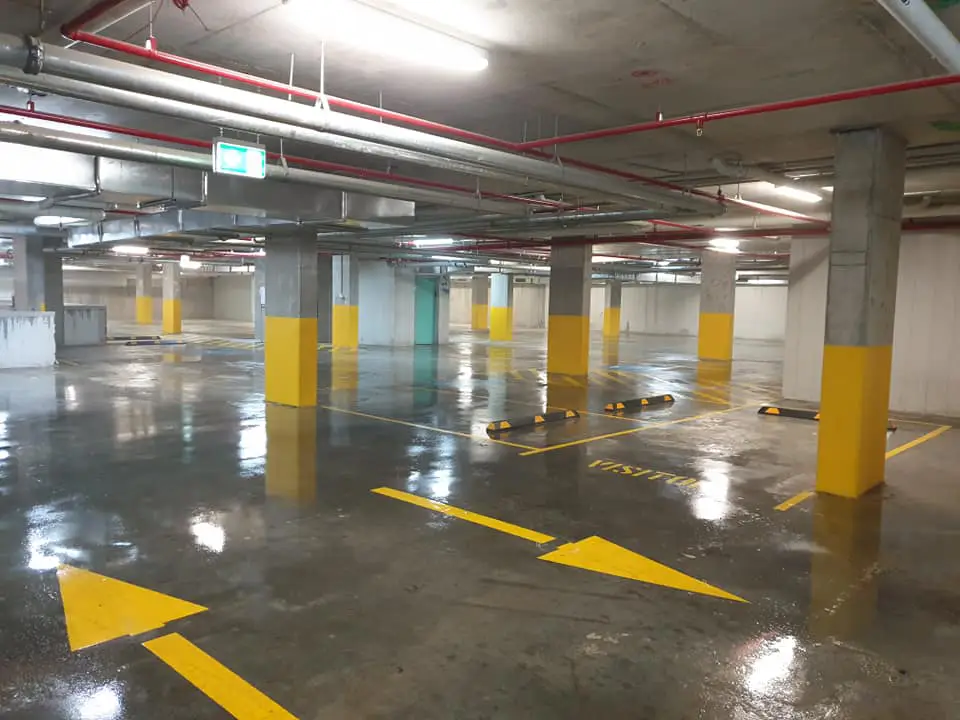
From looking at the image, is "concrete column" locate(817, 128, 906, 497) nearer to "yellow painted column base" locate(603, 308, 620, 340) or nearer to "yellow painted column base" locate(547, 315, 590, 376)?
"yellow painted column base" locate(547, 315, 590, 376)

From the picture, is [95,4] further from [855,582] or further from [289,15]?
[855,582]

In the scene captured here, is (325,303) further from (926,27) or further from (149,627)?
(926,27)

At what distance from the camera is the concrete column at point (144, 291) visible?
33603 millimetres

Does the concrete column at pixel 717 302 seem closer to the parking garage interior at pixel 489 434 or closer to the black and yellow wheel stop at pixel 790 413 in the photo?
the parking garage interior at pixel 489 434

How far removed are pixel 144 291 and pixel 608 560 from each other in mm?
35162

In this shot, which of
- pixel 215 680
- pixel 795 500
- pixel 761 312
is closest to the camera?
pixel 215 680

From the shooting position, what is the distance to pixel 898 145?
689 cm

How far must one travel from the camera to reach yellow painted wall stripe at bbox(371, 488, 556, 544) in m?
5.39

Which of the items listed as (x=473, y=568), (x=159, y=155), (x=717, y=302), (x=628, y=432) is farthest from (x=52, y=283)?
(x=473, y=568)

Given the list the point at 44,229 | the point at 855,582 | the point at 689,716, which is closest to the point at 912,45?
the point at 855,582

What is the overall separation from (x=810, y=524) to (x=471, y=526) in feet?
9.29

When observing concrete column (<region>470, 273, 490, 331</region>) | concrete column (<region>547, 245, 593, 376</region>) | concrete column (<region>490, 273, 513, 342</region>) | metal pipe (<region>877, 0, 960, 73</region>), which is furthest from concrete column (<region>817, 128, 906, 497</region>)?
concrete column (<region>470, 273, 490, 331</region>)

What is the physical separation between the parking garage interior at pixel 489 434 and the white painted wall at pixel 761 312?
2422 centimetres

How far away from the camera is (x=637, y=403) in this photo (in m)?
11.9
